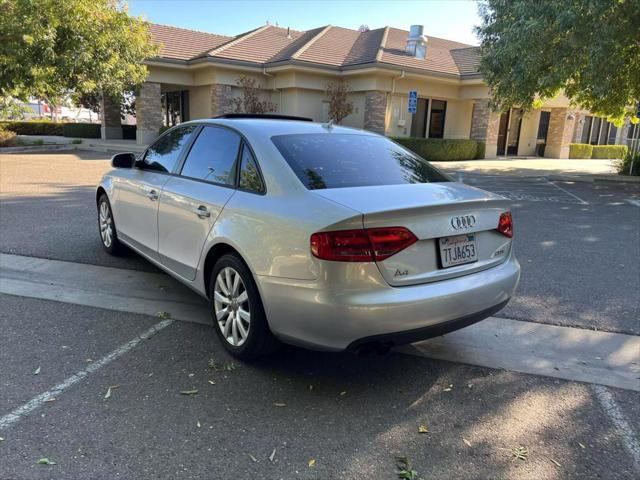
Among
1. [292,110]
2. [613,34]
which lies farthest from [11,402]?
[292,110]

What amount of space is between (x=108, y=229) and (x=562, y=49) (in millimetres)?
12126

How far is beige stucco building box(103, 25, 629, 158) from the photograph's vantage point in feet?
73.1

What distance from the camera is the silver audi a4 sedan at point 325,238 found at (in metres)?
2.92

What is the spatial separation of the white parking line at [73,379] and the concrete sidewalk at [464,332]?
1.16 ft

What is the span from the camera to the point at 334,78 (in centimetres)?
2292

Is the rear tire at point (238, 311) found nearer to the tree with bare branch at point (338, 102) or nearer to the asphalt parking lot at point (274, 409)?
the asphalt parking lot at point (274, 409)

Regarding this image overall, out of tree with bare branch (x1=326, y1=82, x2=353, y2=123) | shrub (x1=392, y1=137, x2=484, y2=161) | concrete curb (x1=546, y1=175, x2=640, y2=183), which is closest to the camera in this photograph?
concrete curb (x1=546, y1=175, x2=640, y2=183)

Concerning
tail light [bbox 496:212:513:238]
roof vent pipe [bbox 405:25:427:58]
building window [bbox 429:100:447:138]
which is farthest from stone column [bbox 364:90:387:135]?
tail light [bbox 496:212:513:238]

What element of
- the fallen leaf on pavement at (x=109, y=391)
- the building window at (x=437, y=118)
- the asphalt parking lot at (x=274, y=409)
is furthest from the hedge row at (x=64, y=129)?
the fallen leaf on pavement at (x=109, y=391)

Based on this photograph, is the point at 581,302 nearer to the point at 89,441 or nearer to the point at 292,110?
the point at 89,441

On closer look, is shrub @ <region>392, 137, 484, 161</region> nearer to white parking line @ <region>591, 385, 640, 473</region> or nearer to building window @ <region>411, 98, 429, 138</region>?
building window @ <region>411, 98, 429, 138</region>

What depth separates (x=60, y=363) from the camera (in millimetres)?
3582

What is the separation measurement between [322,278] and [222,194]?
4.00ft

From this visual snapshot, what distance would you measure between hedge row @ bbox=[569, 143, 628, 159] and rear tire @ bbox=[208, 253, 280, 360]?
1254 inches
